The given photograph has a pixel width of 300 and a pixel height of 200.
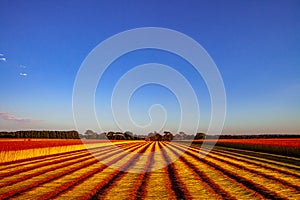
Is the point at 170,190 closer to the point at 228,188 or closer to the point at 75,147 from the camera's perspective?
the point at 228,188

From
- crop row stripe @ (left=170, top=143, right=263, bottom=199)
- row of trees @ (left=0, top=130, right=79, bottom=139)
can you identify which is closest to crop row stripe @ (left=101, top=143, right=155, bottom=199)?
crop row stripe @ (left=170, top=143, right=263, bottom=199)

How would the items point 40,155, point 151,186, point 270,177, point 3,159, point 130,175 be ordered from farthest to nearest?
point 40,155
point 3,159
point 130,175
point 270,177
point 151,186

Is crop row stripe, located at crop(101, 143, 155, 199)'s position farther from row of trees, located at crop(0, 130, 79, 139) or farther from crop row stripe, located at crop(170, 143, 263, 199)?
row of trees, located at crop(0, 130, 79, 139)

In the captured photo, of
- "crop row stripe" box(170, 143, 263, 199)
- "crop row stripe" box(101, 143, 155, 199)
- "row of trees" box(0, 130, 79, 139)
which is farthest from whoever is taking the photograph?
"row of trees" box(0, 130, 79, 139)

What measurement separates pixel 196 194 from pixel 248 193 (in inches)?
76.7

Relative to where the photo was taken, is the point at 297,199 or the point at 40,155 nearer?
the point at 297,199

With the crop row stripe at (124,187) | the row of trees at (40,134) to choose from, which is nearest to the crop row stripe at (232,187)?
the crop row stripe at (124,187)

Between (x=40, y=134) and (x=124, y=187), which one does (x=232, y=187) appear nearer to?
(x=124, y=187)

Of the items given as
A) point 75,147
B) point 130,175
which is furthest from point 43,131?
point 130,175

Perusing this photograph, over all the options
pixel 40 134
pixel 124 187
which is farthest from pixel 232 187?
pixel 40 134

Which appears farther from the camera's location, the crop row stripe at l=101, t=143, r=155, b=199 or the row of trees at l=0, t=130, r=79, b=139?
the row of trees at l=0, t=130, r=79, b=139

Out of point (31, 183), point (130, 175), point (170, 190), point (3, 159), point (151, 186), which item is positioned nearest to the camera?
point (170, 190)

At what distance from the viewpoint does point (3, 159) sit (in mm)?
22953

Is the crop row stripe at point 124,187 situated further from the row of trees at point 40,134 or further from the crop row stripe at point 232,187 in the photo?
the row of trees at point 40,134
